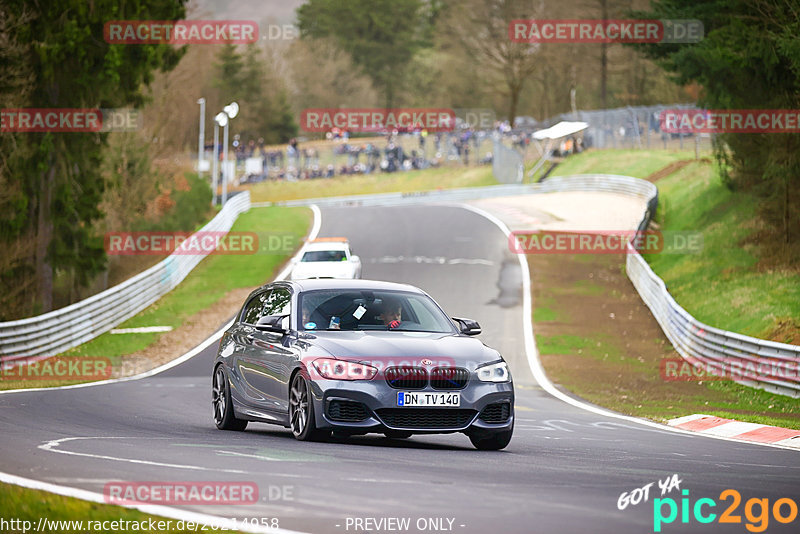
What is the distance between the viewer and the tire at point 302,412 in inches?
450

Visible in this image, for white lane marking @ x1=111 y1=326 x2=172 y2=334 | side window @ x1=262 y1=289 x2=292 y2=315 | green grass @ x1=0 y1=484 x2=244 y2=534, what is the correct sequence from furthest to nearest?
white lane marking @ x1=111 y1=326 x2=172 y2=334 < side window @ x1=262 y1=289 x2=292 y2=315 < green grass @ x1=0 y1=484 x2=244 y2=534

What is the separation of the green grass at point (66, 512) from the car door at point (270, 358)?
4.76 metres

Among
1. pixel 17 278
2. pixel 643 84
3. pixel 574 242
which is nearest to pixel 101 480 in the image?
pixel 17 278

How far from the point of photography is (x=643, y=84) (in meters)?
102

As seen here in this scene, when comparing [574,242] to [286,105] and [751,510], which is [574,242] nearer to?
[751,510]

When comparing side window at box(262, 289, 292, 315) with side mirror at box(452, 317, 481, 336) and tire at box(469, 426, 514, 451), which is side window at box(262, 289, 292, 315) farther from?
→ tire at box(469, 426, 514, 451)

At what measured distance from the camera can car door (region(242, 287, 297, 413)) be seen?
1222cm

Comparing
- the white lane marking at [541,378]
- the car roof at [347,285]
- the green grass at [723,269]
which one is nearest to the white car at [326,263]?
the white lane marking at [541,378]

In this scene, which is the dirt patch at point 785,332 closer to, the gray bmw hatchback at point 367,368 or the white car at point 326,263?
the white car at point 326,263

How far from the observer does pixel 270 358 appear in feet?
41.2

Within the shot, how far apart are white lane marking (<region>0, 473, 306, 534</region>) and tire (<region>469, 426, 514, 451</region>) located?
4.90m

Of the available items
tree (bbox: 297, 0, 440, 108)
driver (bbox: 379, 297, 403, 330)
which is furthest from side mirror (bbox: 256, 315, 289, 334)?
tree (bbox: 297, 0, 440, 108)

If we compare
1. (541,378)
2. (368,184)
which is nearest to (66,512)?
(541,378)

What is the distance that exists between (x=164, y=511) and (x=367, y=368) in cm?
434
